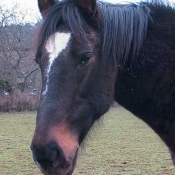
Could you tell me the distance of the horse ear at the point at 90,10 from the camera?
10.2 ft

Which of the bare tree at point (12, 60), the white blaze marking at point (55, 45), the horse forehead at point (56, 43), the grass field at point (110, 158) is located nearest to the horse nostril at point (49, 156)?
the white blaze marking at point (55, 45)

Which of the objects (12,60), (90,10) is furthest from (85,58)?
(12,60)

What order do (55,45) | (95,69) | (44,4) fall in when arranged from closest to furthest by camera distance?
Answer: (55,45)
(95,69)
(44,4)

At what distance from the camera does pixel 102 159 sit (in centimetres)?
962

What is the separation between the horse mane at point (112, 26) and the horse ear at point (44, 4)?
0.27m

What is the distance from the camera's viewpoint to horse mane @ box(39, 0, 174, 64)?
9.95ft

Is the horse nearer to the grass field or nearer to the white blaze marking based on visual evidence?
the white blaze marking

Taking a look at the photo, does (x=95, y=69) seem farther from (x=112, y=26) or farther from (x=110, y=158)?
(x=110, y=158)

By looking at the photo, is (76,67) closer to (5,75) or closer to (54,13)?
(54,13)

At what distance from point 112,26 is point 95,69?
491 mm

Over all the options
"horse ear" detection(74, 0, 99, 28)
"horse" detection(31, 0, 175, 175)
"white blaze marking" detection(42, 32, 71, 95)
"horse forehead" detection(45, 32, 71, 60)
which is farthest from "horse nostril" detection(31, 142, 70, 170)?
"horse ear" detection(74, 0, 99, 28)

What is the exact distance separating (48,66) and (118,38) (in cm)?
79

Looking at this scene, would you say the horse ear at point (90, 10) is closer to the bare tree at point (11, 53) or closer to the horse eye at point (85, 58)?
the horse eye at point (85, 58)

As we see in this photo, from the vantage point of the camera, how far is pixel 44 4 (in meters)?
3.56
